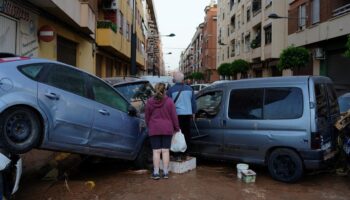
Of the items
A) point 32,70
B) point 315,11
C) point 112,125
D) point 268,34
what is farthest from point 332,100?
point 268,34

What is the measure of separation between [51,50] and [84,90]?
9.54m

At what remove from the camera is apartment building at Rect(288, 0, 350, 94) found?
885 inches

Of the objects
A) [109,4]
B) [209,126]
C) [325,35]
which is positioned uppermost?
[109,4]

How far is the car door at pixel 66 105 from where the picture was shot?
5746mm

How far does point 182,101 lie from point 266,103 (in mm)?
1491

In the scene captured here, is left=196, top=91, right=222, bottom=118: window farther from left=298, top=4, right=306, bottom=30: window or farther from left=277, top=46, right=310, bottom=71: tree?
left=298, top=4, right=306, bottom=30: window

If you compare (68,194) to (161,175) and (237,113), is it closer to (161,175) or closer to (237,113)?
(161,175)

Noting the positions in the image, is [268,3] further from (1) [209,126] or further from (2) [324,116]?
(2) [324,116]

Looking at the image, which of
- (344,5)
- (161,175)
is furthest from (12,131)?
(344,5)

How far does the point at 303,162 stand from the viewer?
7.00m

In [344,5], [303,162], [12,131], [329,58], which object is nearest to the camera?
[12,131]

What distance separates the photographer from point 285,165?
7.23 m

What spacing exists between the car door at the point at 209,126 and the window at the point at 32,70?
3632 mm

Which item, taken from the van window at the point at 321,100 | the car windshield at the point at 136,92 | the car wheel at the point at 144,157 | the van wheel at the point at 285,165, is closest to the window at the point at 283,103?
the van window at the point at 321,100
